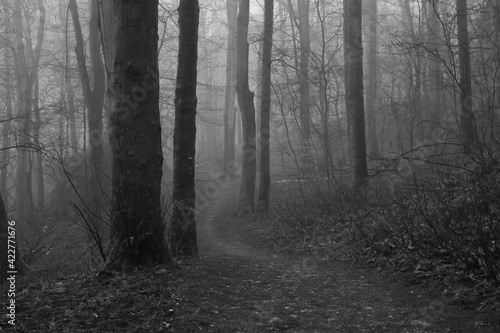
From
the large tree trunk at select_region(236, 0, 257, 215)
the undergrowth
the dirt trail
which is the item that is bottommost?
the dirt trail

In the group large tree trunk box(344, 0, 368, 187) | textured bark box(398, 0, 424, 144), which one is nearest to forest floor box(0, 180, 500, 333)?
large tree trunk box(344, 0, 368, 187)

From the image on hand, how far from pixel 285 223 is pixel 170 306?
23.9ft

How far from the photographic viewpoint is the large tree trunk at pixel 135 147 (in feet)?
18.7

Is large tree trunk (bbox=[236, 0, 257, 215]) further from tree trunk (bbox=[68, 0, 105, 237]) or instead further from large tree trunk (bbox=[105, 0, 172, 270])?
large tree trunk (bbox=[105, 0, 172, 270])

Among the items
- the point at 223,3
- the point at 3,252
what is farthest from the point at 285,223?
the point at 223,3

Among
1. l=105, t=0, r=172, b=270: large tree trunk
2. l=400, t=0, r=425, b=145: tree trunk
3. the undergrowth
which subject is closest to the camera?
the undergrowth

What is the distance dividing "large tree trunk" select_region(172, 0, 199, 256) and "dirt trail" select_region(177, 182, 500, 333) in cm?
100

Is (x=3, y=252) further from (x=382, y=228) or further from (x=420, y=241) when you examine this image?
(x=420, y=241)

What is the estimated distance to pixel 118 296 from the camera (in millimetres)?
4578

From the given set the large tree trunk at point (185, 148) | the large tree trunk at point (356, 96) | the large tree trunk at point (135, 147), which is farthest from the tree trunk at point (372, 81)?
the large tree trunk at point (135, 147)

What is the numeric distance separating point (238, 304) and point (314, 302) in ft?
2.73

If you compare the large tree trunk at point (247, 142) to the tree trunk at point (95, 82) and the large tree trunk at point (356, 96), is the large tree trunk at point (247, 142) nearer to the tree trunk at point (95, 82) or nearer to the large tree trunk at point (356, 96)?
the large tree trunk at point (356, 96)

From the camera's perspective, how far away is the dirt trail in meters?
4.17

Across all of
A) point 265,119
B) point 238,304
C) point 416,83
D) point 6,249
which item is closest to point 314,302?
point 238,304
